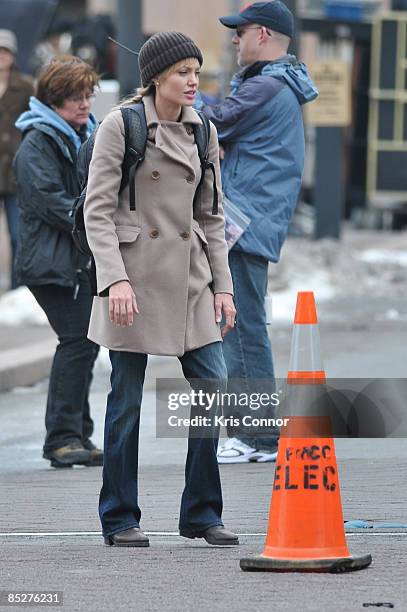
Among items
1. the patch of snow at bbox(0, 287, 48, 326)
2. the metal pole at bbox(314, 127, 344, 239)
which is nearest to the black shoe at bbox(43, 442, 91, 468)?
the patch of snow at bbox(0, 287, 48, 326)

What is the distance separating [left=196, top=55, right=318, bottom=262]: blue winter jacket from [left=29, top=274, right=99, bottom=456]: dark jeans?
32.8 inches

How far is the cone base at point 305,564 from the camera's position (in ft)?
17.4

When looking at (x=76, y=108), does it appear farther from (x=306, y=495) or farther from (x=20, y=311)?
(x=20, y=311)

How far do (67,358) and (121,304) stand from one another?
2.33 m

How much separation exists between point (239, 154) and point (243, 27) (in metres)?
0.57

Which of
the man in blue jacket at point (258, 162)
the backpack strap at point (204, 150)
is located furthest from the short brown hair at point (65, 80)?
the backpack strap at point (204, 150)

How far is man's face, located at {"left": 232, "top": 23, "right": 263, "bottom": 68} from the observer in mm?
7789

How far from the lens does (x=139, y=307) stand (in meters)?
5.89

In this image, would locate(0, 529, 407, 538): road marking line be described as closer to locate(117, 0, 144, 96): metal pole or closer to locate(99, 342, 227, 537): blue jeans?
locate(99, 342, 227, 537): blue jeans

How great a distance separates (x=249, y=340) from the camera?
7887mm

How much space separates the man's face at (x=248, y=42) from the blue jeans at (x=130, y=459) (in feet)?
7.42

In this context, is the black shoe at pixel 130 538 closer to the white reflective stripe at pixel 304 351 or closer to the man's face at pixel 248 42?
the white reflective stripe at pixel 304 351

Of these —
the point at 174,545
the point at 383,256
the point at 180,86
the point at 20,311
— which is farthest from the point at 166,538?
the point at 383,256

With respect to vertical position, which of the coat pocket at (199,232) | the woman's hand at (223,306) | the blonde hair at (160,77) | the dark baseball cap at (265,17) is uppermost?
the dark baseball cap at (265,17)
